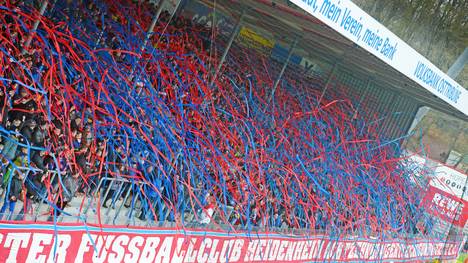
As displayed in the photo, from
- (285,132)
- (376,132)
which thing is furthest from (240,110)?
(376,132)

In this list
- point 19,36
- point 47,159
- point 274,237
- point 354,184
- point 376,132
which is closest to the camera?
point 47,159

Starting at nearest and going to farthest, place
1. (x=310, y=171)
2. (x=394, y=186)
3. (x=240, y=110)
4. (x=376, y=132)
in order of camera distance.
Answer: (x=240, y=110) < (x=310, y=171) < (x=394, y=186) < (x=376, y=132)

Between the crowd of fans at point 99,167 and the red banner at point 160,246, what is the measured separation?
218mm

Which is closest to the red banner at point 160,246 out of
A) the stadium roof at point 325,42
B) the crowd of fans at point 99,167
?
the crowd of fans at point 99,167

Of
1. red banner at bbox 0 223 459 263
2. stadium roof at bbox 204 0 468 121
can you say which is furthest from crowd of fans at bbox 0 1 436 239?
stadium roof at bbox 204 0 468 121

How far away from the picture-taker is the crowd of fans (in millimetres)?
7051

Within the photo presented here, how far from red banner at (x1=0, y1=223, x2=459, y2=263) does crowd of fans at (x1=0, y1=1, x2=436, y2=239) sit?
0.22 m

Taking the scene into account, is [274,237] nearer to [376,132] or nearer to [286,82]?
[286,82]

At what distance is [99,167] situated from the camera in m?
8.49

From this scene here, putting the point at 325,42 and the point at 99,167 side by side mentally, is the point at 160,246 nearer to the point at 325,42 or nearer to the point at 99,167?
the point at 99,167

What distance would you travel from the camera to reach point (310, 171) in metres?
12.6

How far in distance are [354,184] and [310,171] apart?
4.94ft

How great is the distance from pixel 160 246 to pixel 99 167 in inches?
44.7

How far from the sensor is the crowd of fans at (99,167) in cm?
705
